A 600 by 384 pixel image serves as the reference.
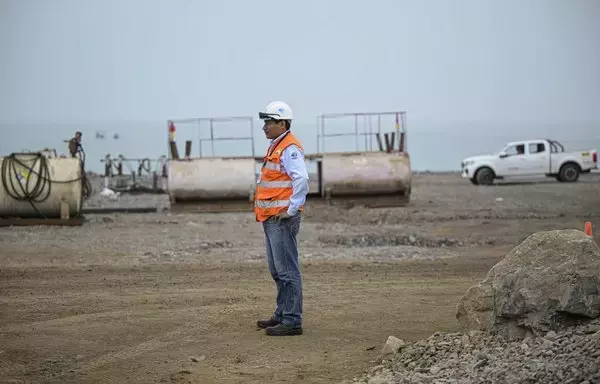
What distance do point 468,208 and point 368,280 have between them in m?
13.9

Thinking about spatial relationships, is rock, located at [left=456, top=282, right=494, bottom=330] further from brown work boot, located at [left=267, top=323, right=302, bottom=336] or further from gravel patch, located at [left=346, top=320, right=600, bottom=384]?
brown work boot, located at [left=267, top=323, right=302, bottom=336]

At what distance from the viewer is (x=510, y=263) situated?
27.6 feet

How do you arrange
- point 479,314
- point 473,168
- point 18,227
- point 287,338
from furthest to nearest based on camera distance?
point 473,168, point 18,227, point 287,338, point 479,314

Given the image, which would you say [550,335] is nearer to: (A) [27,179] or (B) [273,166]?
(B) [273,166]

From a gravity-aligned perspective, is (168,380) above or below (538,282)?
below

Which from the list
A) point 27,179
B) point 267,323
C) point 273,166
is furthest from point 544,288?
point 27,179

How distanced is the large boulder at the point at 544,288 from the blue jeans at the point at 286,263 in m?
1.84

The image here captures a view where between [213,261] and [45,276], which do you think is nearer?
[45,276]

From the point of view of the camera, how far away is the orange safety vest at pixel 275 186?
9391 millimetres

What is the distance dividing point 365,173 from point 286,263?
51.6 feet

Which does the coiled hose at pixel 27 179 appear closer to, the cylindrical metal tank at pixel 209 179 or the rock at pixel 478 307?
the cylindrical metal tank at pixel 209 179

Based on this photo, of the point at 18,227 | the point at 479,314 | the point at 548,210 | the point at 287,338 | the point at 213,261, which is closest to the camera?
the point at 479,314

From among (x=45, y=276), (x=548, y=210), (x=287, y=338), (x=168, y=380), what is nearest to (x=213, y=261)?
(x=45, y=276)

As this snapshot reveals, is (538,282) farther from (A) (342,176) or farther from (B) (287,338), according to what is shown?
(A) (342,176)
